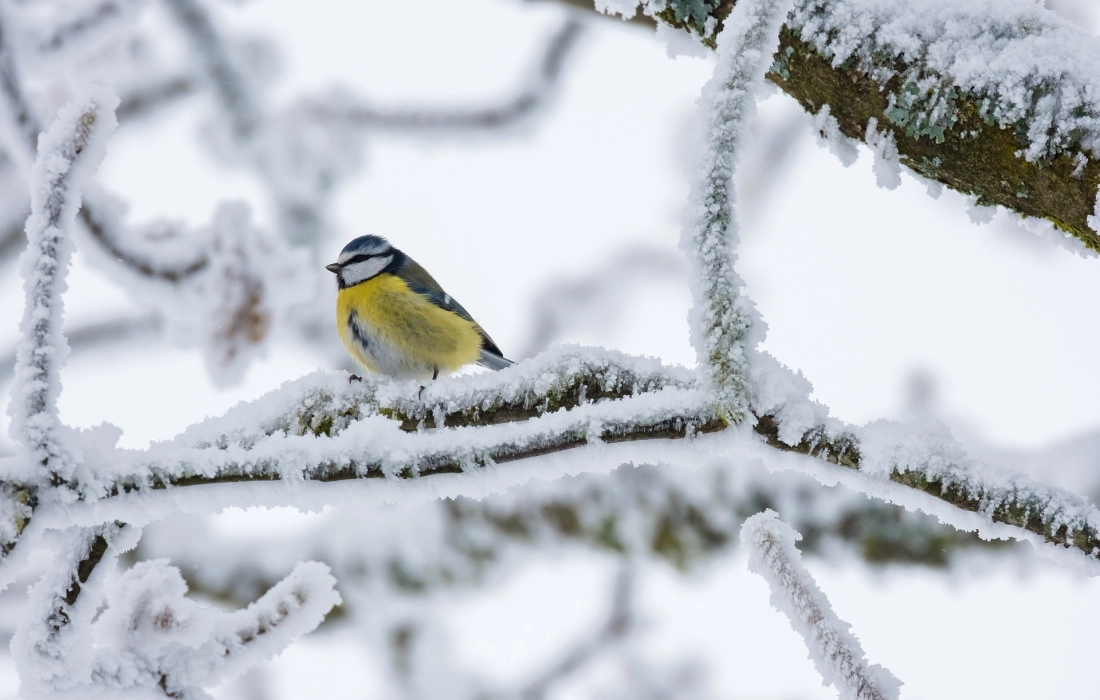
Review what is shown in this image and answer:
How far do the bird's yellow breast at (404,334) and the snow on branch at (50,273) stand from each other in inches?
75.9

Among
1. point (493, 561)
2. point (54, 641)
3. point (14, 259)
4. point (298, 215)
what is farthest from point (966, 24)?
point (14, 259)

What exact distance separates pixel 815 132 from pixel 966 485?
79cm

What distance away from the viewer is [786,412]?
1073 millimetres

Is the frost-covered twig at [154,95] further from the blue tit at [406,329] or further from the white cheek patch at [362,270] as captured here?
the blue tit at [406,329]

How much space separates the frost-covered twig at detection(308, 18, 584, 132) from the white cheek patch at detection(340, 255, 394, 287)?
33.0 inches

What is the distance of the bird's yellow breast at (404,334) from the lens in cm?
313

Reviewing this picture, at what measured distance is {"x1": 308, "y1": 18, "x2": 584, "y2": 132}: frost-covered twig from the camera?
11.8 ft

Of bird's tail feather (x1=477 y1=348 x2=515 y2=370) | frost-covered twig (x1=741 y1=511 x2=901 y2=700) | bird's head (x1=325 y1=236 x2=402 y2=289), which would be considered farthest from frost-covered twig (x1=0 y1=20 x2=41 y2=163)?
frost-covered twig (x1=741 y1=511 x2=901 y2=700)

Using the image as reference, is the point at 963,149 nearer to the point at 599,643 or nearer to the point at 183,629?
the point at 183,629

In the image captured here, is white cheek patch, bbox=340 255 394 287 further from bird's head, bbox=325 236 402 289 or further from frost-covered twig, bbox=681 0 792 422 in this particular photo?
frost-covered twig, bbox=681 0 792 422

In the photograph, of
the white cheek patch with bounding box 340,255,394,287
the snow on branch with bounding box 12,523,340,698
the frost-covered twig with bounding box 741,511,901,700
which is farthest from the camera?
the white cheek patch with bounding box 340,255,394,287

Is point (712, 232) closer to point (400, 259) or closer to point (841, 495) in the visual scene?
point (841, 495)

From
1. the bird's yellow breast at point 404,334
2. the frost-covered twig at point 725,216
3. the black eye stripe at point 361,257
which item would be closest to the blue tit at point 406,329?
the bird's yellow breast at point 404,334

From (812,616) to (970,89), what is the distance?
909 mm
